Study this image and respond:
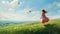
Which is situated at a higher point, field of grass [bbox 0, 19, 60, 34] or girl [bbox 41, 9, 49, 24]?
girl [bbox 41, 9, 49, 24]

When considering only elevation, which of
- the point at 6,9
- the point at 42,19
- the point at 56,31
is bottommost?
the point at 56,31

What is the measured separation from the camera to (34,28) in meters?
1.55

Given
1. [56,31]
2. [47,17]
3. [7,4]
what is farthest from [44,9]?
[7,4]

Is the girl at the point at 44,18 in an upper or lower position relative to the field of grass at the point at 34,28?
upper

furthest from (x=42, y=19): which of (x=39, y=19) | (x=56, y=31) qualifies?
(x=56, y=31)

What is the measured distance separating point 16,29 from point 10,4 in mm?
248

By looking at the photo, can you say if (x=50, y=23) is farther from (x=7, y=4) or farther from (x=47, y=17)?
(x=7, y=4)

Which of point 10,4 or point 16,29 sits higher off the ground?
point 10,4

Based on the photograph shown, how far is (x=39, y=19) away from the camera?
1560mm

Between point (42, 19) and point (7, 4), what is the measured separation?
37cm

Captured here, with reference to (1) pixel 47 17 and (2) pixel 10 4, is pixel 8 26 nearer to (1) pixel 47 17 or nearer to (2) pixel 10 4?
(2) pixel 10 4

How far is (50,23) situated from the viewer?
61.2 inches

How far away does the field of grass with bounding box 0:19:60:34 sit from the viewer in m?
1.54

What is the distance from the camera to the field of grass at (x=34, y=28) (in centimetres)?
154
